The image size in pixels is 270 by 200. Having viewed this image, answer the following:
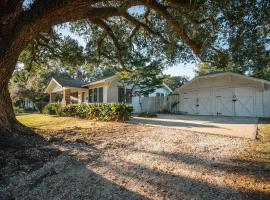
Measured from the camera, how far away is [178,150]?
5754 millimetres

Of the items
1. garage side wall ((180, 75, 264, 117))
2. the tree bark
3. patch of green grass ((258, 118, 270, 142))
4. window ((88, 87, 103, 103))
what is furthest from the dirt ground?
window ((88, 87, 103, 103))

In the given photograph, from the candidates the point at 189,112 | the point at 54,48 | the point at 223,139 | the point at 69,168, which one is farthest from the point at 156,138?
the point at 189,112

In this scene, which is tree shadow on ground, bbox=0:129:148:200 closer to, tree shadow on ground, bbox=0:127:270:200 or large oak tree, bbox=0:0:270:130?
tree shadow on ground, bbox=0:127:270:200

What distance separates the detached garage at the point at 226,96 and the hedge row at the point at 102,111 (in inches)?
364

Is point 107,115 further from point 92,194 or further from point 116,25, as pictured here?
point 92,194

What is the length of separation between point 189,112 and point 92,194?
19135 mm

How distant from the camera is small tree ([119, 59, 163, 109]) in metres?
20.6

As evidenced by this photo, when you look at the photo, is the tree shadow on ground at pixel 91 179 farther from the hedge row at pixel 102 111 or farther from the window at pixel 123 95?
the window at pixel 123 95

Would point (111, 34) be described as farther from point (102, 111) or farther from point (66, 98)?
point (66, 98)

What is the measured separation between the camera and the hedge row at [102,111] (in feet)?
43.3

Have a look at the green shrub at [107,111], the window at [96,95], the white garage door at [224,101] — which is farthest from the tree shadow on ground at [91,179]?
the window at [96,95]

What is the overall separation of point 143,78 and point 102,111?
29.7 ft

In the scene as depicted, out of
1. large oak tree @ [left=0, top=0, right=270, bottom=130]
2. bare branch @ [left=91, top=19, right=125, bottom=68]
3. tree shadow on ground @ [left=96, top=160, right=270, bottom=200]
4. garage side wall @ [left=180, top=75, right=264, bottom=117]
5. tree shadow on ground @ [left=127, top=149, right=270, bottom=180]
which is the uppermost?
bare branch @ [left=91, top=19, right=125, bottom=68]

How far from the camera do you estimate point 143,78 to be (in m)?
22.1
